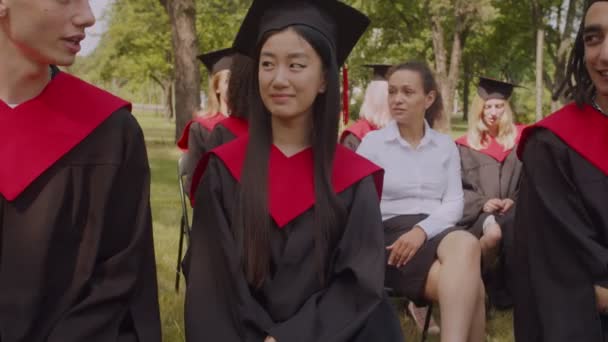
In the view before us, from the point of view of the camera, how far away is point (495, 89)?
18.9 feet

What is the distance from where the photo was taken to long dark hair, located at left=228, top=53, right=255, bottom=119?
12.7ft

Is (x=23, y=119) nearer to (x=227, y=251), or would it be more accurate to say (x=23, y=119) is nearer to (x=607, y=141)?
(x=227, y=251)

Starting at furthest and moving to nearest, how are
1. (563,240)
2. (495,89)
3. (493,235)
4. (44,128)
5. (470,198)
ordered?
(495,89) < (470,198) < (493,235) < (563,240) < (44,128)

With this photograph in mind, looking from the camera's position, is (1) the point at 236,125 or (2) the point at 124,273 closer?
(2) the point at 124,273

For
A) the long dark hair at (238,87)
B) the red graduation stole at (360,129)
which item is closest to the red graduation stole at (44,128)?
the long dark hair at (238,87)

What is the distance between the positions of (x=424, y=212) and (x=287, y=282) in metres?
1.78

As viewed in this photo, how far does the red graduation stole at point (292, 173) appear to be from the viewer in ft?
8.29

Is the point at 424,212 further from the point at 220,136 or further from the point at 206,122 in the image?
the point at 206,122

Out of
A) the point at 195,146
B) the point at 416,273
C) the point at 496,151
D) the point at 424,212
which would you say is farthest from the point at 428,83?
the point at 195,146

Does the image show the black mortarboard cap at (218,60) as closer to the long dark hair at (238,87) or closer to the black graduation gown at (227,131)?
the black graduation gown at (227,131)

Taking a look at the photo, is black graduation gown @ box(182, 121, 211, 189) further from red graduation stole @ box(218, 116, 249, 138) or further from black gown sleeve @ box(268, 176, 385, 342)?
black gown sleeve @ box(268, 176, 385, 342)

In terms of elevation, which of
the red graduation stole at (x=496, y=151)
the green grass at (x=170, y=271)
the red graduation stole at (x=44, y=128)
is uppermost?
the red graduation stole at (x=44, y=128)

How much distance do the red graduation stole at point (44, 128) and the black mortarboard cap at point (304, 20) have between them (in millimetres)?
692

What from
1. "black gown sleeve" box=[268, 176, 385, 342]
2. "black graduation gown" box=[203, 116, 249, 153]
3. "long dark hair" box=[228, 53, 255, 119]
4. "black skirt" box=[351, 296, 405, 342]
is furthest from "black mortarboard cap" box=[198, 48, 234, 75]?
"black skirt" box=[351, 296, 405, 342]
